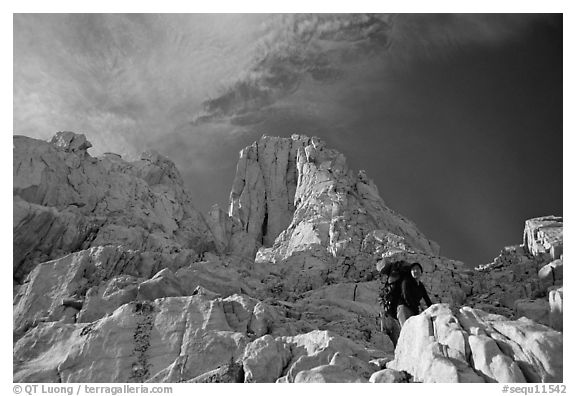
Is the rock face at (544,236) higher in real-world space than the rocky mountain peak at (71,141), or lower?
lower

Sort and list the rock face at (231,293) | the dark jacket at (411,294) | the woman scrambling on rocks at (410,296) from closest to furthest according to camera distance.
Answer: the rock face at (231,293), the woman scrambling on rocks at (410,296), the dark jacket at (411,294)

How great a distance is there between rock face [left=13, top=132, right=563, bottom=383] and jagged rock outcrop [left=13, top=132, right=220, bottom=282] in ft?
0.83

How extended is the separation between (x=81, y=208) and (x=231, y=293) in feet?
109

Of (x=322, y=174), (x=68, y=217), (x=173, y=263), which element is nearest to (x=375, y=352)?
(x=173, y=263)

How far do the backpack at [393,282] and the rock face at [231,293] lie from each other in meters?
0.83

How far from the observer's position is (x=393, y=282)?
28.6m

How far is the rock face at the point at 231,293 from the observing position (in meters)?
23.3

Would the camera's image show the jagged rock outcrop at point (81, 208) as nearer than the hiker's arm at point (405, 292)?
No

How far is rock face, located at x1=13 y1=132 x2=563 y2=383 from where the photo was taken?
2327 cm

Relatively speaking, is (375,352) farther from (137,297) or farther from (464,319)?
(137,297)

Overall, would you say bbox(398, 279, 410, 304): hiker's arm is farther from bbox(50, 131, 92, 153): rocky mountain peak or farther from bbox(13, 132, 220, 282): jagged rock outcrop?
bbox(50, 131, 92, 153): rocky mountain peak

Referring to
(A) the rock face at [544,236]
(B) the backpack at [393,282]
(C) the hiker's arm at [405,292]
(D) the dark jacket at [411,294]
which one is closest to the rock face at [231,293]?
(A) the rock face at [544,236]

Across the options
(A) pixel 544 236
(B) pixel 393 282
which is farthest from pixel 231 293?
(A) pixel 544 236

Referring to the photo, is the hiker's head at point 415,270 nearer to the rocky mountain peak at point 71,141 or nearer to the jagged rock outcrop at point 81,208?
the jagged rock outcrop at point 81,208
